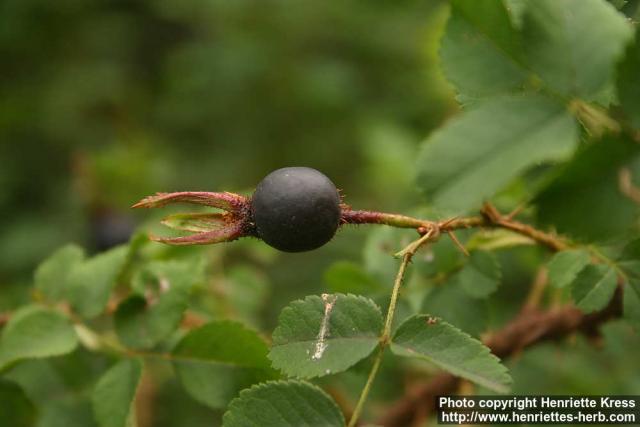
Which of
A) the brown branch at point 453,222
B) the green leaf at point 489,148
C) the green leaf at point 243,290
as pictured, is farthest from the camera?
the green leaf at point 243,290

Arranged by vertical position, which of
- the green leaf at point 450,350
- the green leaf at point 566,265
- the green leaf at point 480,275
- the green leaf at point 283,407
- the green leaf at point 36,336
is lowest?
the green leaf at point 36,336

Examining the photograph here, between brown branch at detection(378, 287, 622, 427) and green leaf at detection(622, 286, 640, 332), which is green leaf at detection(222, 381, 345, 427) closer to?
green leaf at detection(622, 286, 640, 332)

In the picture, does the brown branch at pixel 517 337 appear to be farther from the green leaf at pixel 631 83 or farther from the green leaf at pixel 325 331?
the green leaf at pixel 631 83

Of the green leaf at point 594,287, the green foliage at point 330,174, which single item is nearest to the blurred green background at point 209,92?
the green foliage at point 330,174

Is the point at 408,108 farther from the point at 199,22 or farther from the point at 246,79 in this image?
the point at 199,22

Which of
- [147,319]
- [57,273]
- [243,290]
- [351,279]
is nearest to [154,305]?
[147,319]

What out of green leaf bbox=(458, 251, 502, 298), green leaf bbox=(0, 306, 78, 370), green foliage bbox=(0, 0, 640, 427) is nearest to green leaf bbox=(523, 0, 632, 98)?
green foliage bbox=(0, 0, 640, 427)

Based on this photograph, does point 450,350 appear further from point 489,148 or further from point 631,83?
point 631,83
